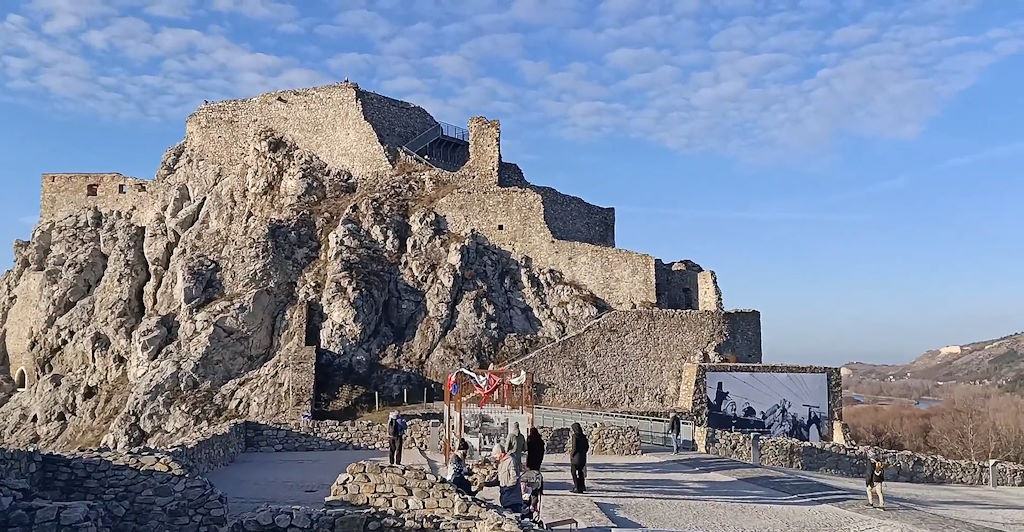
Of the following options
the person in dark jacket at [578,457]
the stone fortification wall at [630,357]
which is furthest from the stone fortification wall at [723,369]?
the person in dark jacket at [578,457]

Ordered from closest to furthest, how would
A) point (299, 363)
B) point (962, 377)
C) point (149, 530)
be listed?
point (149, 530) → point (299, 363) → point (962, 377)

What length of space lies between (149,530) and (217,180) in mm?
34306

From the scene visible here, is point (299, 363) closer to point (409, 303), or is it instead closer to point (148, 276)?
point (409, 303)

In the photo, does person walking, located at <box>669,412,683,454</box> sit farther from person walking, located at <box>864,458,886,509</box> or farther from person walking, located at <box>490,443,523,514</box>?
person walking, located at <box>490,443,523,514</box>

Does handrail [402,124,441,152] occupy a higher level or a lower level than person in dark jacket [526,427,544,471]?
higher

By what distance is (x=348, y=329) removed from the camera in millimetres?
32312

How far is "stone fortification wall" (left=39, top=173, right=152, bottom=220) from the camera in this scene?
44938mm

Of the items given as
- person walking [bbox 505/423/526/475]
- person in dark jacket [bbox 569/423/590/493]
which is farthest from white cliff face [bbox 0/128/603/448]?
person walking [bbox 505/423/526/475]

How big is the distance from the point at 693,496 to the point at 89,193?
134 ft

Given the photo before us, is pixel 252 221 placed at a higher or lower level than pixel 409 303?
higher

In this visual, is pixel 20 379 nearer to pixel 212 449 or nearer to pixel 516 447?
pixel 212 449

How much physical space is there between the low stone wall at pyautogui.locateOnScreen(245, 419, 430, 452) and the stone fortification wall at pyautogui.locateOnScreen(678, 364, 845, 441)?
36.1 ft

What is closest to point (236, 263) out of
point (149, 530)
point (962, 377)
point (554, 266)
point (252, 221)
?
point (252, 221)

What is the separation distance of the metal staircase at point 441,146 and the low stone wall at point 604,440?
2247cm
